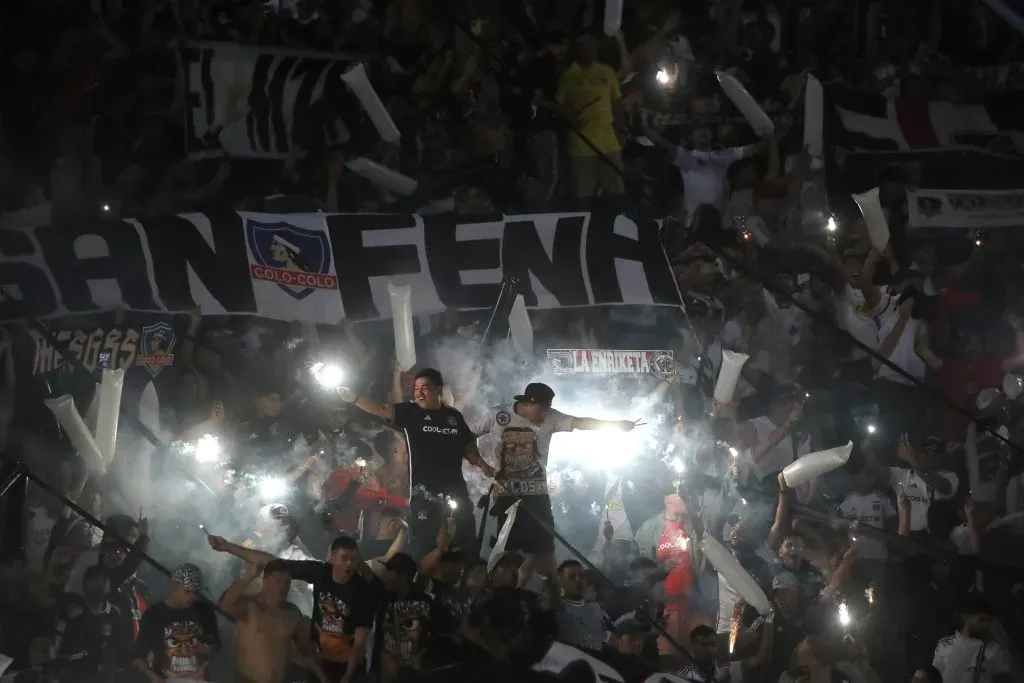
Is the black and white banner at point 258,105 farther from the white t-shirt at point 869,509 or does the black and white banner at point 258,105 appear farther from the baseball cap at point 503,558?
the white t-shirt at point 869,509

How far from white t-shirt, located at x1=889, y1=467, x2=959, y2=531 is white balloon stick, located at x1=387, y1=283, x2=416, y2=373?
372 centimetres

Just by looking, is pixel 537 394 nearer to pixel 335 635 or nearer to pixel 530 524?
pixel 530 524

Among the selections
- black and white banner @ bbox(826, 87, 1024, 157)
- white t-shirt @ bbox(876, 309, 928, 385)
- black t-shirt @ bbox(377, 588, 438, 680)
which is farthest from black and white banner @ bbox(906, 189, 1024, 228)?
black t-shirt @ bbox(377, 588, 438, 680)

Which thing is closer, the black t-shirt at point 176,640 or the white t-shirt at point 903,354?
the black t-shirt at point 176,640

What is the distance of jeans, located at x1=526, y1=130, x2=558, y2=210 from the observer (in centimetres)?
957

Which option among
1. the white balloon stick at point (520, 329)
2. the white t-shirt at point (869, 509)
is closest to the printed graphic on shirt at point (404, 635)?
the white balloon stick at point (520, 329)

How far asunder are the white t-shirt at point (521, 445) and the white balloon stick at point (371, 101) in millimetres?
2517

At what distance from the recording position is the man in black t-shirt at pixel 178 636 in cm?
663

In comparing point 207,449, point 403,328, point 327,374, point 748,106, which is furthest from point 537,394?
point 748,106

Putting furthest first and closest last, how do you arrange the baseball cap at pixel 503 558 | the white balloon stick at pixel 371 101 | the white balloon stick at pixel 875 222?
the white balloon stick at pixel 875 222 < the white balloon stick at pixel 371 101 < the baseball cap at pixel 503 558

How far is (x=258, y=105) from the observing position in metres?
9.74

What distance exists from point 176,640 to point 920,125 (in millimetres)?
8101

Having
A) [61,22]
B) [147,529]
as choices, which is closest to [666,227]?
[147,529]

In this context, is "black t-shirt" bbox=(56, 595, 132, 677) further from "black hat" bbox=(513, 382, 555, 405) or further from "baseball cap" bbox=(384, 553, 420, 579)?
"black hat" bbox=(513, 382, 555, 405)
